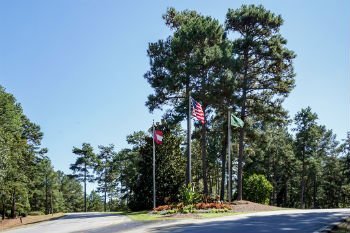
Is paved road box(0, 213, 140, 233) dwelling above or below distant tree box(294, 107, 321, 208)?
below

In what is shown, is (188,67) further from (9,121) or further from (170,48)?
(9,121)

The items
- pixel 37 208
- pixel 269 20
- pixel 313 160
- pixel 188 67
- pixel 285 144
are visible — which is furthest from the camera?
pixel 37 208

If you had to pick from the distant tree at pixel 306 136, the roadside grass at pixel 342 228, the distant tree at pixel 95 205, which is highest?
the distant tree at pixel 306 136

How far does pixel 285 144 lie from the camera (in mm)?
66812

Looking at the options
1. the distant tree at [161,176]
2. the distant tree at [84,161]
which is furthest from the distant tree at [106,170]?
the distant tree at [161,176]

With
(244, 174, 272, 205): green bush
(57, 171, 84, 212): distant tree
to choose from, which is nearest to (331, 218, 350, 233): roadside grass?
(244, 174, 272, 205): green bush

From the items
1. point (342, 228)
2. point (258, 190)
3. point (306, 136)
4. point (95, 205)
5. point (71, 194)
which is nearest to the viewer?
point (342, 228)

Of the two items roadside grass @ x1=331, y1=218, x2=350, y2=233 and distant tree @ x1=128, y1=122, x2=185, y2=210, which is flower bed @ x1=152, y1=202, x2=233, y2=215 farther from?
distant tree @ x1=128, y1=122, x2=185, y2=210

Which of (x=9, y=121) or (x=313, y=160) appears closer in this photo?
(x=9, y=121)

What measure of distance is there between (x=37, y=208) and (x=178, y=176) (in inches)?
1771

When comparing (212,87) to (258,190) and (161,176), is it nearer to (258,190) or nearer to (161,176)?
(161,176)

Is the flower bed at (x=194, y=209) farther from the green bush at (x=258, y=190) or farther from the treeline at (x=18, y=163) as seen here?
the green bush at (x=258, y=190)

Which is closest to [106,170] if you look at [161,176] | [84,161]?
[84,161]

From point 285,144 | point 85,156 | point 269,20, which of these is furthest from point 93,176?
point 269,20
